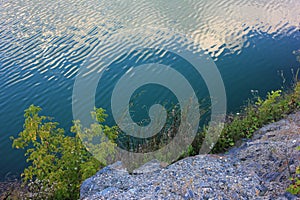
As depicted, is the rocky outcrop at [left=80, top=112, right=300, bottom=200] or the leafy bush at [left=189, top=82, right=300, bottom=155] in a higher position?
the rocky outcrop at [left=80, top=112, right=300, bottom=200]

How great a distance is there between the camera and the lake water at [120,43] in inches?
452

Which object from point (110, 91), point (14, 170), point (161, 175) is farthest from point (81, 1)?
point (161, 175)

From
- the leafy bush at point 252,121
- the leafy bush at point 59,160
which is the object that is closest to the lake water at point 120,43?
the leafy bush at point 252,121

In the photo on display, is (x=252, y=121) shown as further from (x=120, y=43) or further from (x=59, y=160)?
(x=120, y=43)

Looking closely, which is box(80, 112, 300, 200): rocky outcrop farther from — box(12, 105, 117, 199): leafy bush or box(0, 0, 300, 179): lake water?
box(0, 0, 300, 179): lake water

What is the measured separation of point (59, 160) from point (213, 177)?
2.81 meters

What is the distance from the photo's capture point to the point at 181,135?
21.8 feet

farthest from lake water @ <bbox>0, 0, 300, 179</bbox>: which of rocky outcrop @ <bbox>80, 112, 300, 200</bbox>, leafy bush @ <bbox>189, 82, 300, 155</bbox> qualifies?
rocky outcrop @ <bbox>80, 112, 300, 200</bbox>

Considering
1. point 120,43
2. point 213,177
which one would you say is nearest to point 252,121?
point 213,177

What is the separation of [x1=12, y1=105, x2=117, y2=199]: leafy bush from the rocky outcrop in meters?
0.55

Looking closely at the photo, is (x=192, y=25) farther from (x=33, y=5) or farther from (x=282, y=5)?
(x=33, y=5)

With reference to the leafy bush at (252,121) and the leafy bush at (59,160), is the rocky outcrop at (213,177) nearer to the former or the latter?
A: the leafy bush at (59,160)

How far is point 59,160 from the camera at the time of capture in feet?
18.4

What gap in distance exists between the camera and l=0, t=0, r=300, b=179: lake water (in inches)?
452
